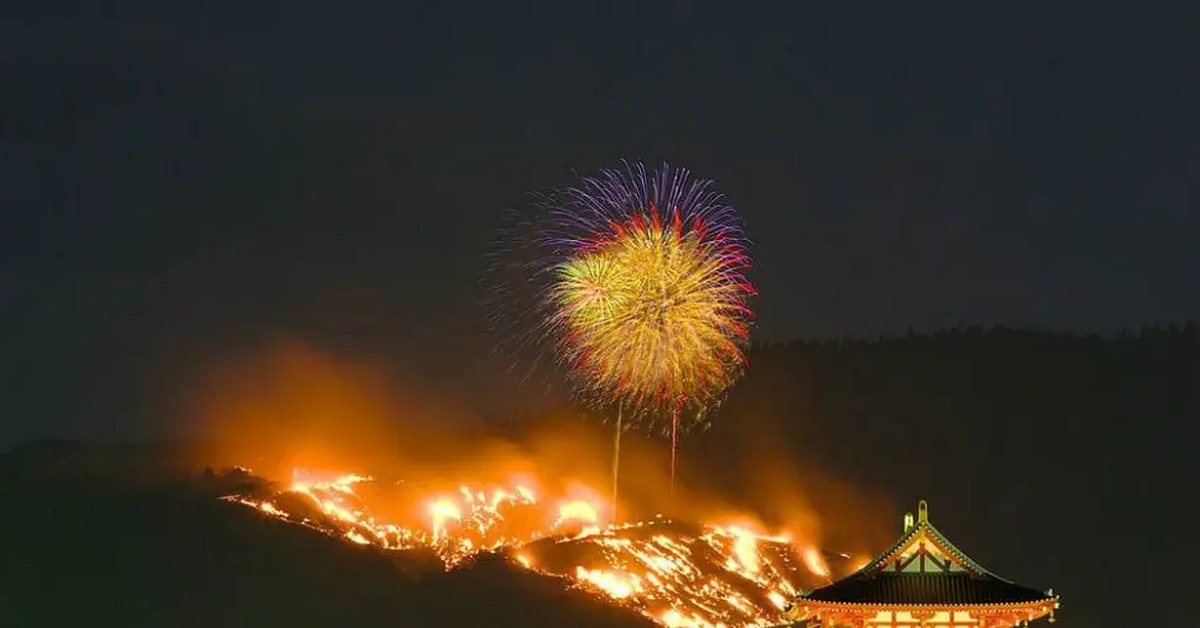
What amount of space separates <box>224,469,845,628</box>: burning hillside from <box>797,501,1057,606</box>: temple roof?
20.6m

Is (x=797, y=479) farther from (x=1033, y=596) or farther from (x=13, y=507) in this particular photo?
(x=1033, y=596)

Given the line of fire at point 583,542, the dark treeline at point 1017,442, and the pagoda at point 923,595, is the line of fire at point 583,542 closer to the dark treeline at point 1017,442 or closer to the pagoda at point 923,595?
the dark treeline at point 1017,442

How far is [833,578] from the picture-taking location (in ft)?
233

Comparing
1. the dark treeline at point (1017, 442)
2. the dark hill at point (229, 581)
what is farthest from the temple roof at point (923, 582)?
the dark treeline at point (1017, 442)

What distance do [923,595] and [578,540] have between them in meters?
27.9

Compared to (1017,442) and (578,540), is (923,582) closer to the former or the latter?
(578,540)

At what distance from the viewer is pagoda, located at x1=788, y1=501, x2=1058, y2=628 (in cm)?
3741

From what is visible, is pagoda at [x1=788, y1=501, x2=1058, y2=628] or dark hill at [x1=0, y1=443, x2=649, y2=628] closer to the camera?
pagoda at [x1=788, y1=501, x2=1058, y2=628]

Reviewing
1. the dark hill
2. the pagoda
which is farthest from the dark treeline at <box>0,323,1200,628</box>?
the pagoda

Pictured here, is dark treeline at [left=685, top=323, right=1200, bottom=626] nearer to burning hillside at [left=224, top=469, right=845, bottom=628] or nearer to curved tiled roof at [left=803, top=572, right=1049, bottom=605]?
burning hillside at [left=224, top=469, right=845, bottom=628]

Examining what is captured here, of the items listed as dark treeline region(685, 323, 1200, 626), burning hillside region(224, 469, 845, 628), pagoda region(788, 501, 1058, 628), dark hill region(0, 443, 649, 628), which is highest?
dark treeline region(685, 323, 1200, 626)

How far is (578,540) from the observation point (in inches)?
2530

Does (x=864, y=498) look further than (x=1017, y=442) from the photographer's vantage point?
No

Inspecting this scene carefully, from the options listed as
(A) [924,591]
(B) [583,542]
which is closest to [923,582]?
(A) [924,591]
